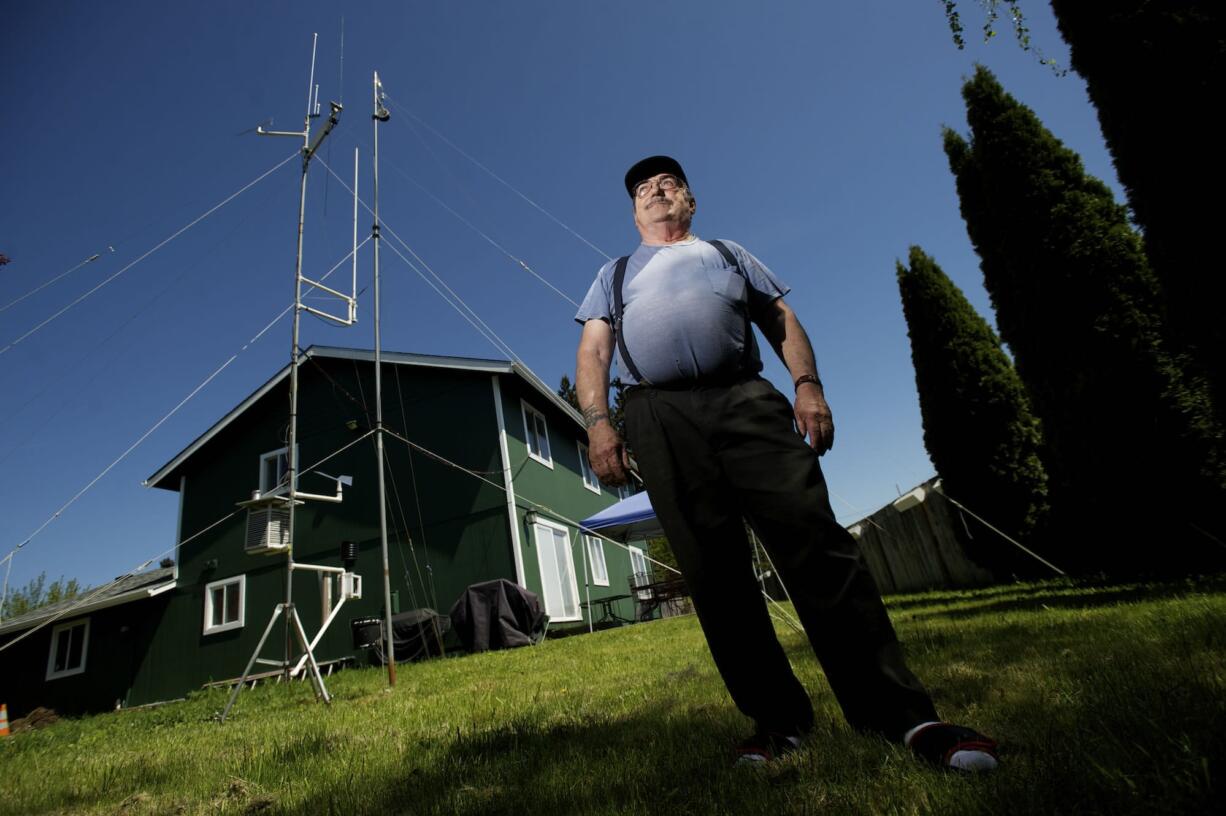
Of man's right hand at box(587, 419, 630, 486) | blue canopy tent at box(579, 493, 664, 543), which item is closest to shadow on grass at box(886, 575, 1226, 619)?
→ man's right hand at box(587, 419, 630, 486)

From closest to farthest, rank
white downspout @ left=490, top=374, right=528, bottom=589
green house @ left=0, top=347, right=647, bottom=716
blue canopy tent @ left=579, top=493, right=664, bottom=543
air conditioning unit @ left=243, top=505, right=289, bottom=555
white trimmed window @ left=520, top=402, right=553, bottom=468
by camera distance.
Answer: air conditioning unit @ left=243, top=505, right=289, bottom=555, blue canopy tent @ left=579, top=493, right=664, bottom=543, white downspout @ left=490, top=374, right=528, bottom=589, green house @ left=0, top=347, right=647, bottom=716, white trimmed window @ left=520, top=402, right=553, bottom=468

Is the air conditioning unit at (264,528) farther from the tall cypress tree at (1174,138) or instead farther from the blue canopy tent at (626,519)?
the tall cypress tree at (1174,138)

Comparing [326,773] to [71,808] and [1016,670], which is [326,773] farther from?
[1016,670]

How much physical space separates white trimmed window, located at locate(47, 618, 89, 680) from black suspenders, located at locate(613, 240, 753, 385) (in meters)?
19.3

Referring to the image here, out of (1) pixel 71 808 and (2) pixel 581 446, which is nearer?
(1) pixel 71 808

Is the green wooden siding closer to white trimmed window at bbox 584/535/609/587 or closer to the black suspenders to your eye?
white trimmed window at bbox 584/535/609/587

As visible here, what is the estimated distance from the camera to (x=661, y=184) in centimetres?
263

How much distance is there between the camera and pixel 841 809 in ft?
4.52

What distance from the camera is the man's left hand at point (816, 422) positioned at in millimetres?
2125

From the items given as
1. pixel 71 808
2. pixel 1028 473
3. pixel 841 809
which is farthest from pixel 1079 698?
pixel 1028 473

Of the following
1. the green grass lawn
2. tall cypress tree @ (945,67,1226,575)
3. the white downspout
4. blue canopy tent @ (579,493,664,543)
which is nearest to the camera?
the green grass lawn

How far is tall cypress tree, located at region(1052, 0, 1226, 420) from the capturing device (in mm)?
3629

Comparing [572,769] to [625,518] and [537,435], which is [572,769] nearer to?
[625,518]

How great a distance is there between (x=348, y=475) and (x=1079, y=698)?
46.0ft
